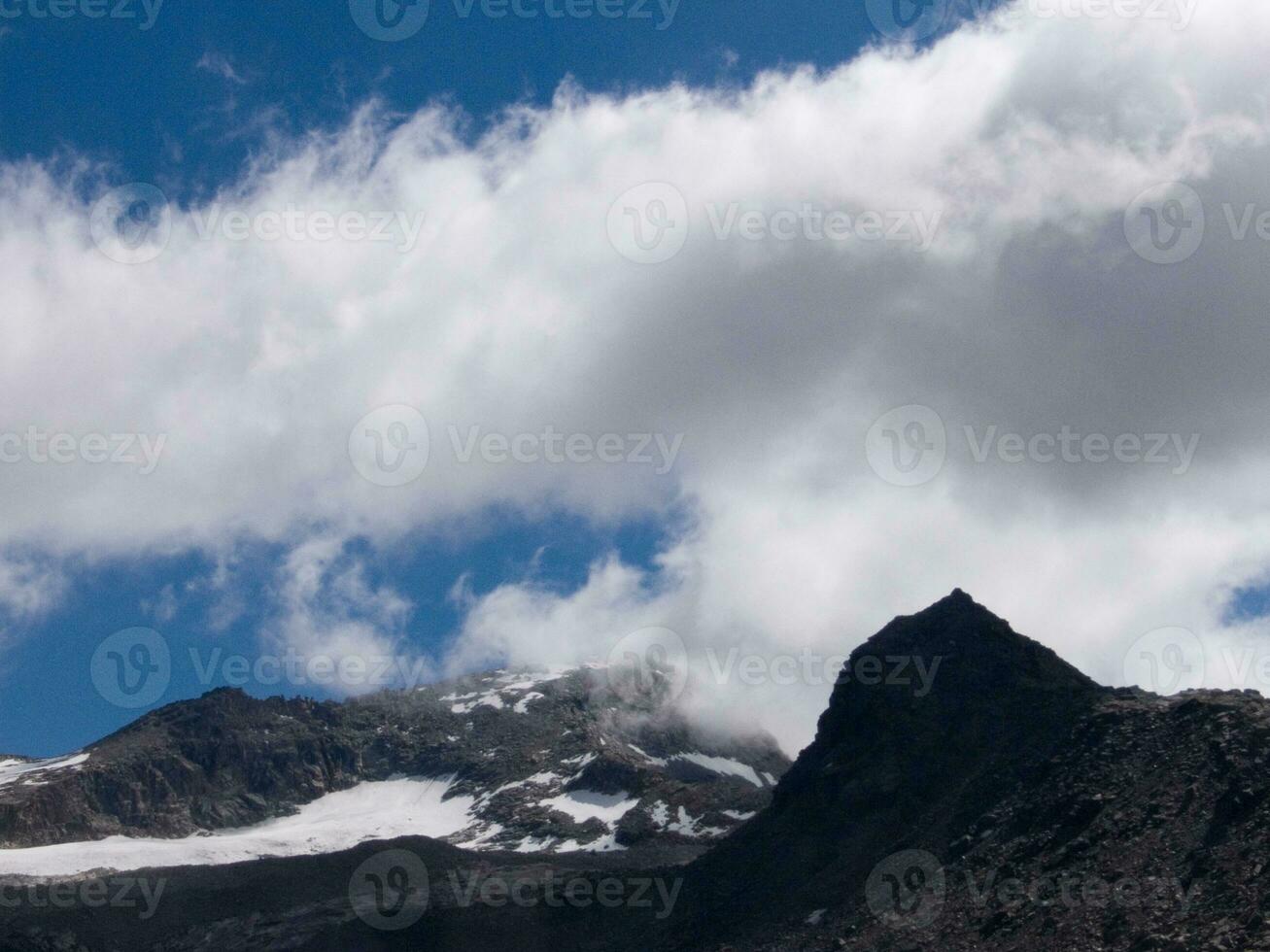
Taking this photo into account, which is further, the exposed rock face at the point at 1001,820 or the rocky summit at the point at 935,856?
the rocky summit at the point at 935,856

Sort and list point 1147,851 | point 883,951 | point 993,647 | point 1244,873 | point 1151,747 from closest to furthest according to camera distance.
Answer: point 1244,873 → point 1147,851 → point 883,951 → point 1151,747 → point 993,647

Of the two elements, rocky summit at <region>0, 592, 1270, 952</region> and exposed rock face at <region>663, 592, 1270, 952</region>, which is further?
rocky summit at <region>0, 592, 1270, 952</region>

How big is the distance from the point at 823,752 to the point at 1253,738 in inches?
2527

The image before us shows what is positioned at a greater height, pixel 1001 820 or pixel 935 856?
pixel 1001 820

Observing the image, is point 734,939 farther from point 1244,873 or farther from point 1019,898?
point 1244,873

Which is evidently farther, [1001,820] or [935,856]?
[935,856]

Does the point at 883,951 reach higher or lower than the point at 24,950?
lower

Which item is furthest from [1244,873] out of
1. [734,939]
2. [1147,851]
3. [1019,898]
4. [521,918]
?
[521,918]

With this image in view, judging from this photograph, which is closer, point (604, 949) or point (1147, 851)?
point (1147, 851)

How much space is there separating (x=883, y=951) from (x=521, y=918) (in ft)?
204

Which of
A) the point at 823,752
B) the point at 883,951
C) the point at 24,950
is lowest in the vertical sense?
the point at 883,951

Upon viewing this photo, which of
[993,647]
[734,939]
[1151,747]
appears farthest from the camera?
[993,647]

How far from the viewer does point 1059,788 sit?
13012cm

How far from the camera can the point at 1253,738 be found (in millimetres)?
117938
